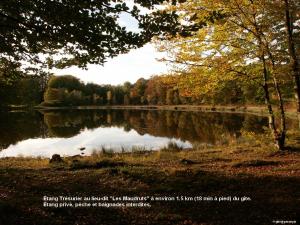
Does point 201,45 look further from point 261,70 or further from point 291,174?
point 291,174

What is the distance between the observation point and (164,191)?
8898 mm

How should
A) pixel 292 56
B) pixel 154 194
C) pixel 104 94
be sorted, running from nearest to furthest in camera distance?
pixel 154 194 < pixel 292 56 < pixel 104 94

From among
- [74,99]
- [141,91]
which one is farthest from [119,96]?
[74,99]

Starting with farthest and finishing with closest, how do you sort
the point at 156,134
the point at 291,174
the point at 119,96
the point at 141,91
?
the point at 119,96 → the point at 141,91 → the point at 156,134 → the point at 291,174

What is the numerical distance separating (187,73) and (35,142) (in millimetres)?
20160

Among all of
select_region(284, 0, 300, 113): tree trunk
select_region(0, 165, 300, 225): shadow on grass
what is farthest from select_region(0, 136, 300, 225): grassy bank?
select_region(284, 0, 300, 113): tree trunk

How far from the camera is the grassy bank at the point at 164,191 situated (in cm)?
692

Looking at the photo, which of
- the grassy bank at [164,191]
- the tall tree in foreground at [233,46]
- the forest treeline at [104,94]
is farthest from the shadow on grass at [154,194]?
the forest treeline at [104,94]

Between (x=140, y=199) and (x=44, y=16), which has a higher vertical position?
(x=44, y=16)

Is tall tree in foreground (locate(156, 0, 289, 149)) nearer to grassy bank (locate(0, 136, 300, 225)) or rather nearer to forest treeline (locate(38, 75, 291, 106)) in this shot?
grassy bank (locate(0, 136, 300, 225))

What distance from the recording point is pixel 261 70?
14.4m

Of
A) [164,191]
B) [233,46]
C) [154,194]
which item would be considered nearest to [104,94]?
[233,46]

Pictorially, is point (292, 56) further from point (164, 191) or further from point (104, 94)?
point (104, 94)

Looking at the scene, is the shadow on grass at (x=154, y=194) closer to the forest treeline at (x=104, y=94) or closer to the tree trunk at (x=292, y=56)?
the tree trunk at (x=292, y=56)
